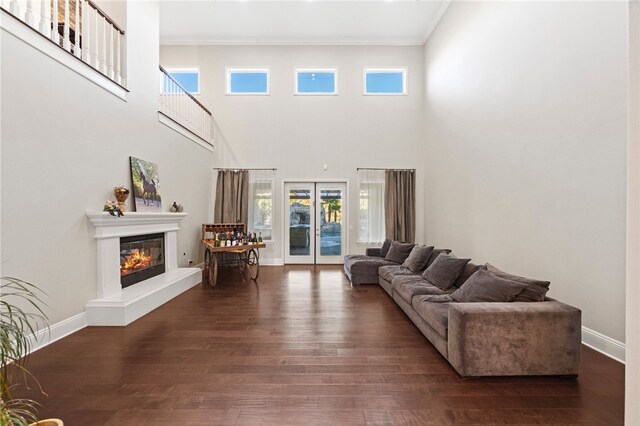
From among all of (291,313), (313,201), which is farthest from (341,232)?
(291,313)

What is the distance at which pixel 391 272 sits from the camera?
4.78m

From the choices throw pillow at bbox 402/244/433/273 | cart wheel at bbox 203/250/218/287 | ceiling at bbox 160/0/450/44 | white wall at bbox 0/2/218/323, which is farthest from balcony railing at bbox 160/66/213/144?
throw pillow at bbox 402/244/433/273

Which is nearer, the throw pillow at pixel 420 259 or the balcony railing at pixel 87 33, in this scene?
the balcony railing at pixel 87 33

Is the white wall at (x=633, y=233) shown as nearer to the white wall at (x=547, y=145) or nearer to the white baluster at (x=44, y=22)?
the white wall at (x=547, y=145)

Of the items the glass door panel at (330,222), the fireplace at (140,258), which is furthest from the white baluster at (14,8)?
the glass door panel at (330,222)

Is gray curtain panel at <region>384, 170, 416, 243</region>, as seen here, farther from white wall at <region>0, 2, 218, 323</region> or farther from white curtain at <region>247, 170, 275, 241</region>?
white wall at <region>0, 2, 218, 323</region>

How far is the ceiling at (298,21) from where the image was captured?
622cm

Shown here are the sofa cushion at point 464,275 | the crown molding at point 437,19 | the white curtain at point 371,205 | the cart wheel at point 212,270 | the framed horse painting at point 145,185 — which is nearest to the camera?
the sofa cushion at point 464,275

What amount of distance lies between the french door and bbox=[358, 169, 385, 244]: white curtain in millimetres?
449

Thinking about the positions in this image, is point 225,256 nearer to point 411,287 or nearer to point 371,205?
point 371,205

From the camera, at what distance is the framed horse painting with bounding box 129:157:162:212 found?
4.35 metres

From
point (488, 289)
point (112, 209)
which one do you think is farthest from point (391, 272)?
point (112, 209)

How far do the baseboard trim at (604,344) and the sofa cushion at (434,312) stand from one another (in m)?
1.38

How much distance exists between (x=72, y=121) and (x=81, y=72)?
60 cm
